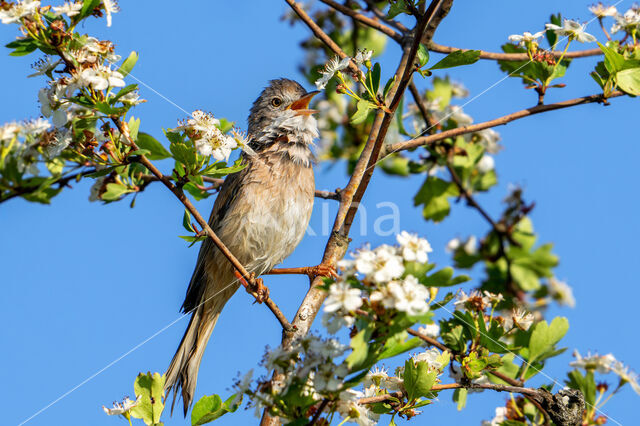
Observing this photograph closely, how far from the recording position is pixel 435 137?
15.4 ft

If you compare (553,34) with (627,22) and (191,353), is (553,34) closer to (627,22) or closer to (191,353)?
(627,22)

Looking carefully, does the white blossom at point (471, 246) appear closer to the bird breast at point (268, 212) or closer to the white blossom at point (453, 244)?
the white blossom at point (453, 244)

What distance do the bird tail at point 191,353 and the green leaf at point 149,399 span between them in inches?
80.7

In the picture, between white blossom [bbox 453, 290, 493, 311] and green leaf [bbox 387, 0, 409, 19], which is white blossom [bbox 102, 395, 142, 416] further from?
green leaf [bbox 387, 0, 409, 19]

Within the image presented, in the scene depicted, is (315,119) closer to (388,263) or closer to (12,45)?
(12,45)

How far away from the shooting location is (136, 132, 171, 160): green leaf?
11.4 ft

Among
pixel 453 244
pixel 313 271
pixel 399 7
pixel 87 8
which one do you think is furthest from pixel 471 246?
pixel 87 8

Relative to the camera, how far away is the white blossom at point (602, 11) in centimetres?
438

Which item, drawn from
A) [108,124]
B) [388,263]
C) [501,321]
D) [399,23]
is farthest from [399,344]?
[399,23]

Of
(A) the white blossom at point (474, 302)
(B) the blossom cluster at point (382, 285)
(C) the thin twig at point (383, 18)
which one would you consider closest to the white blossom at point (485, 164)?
(C) the thin twig at point (383, 18)

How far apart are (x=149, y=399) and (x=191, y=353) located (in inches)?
95.3

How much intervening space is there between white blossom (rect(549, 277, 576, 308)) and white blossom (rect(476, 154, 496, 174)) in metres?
1.18

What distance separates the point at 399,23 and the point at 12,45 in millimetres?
3055

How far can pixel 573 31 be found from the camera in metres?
4.16
